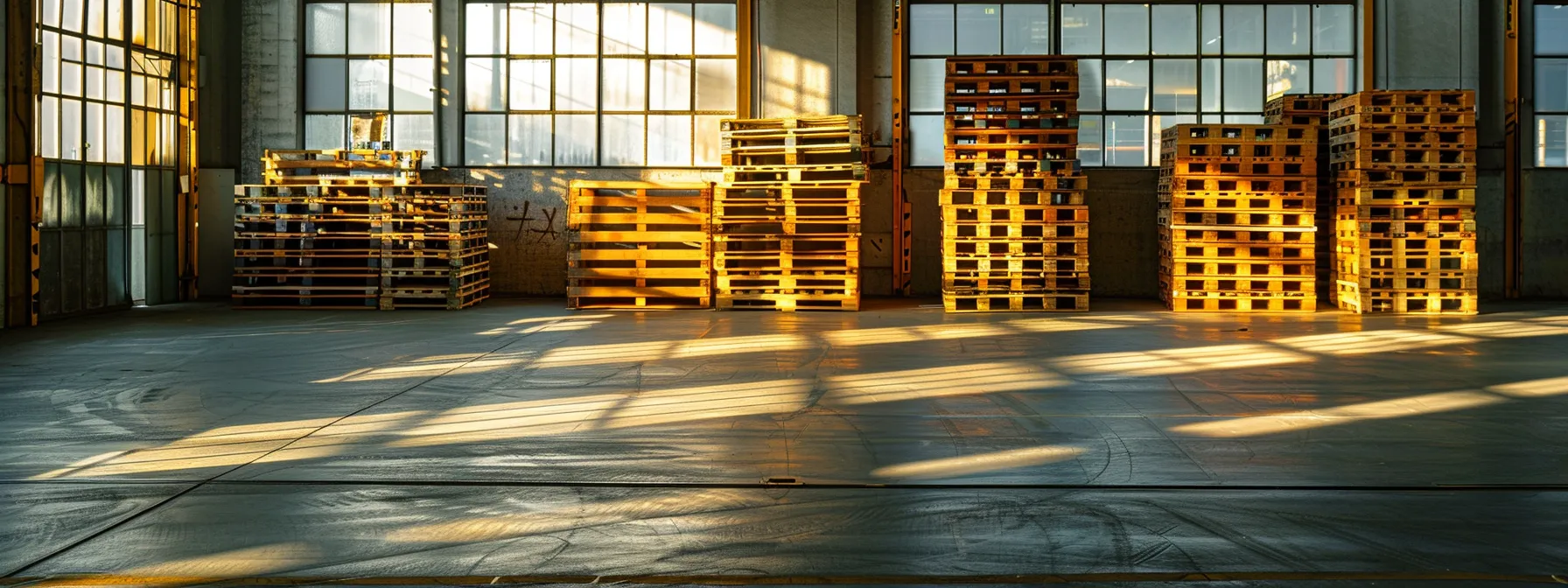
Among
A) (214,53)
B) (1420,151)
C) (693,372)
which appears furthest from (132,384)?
(1420,151)

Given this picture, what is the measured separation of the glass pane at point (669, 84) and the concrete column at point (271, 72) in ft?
17.3

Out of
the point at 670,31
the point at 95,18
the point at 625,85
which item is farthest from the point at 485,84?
the point at 95,18

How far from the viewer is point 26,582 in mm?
4758

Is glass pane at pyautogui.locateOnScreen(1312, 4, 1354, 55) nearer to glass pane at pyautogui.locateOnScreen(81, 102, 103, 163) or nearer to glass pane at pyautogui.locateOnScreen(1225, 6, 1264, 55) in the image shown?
glass pane at pyautogui.locateOnScreen(1225, 6, 1264, 55)

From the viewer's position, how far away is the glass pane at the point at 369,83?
20.0 m

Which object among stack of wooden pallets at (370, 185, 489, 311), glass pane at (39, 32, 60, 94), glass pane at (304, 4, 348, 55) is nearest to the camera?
glass pane at (39, 32, 60, 94)

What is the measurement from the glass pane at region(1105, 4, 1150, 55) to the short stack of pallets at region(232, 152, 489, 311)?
9.85 meters

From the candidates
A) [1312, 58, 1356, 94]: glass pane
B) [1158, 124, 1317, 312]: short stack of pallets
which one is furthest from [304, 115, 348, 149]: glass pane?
[1312, 58, 1356, 94]: glass pane

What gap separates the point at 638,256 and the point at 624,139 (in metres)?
2.99

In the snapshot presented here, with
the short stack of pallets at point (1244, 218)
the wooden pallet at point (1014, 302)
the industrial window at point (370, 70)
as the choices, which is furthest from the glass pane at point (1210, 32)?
the industrial window at point (370, 70)

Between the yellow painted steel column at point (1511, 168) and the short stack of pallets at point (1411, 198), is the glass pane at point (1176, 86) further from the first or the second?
the yellow painted steel column at point (1511, 168)

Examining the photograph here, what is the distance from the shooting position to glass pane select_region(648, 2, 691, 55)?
2003cm

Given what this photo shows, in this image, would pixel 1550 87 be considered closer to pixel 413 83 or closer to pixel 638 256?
pixel 638 256

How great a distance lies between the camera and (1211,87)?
2000cm
